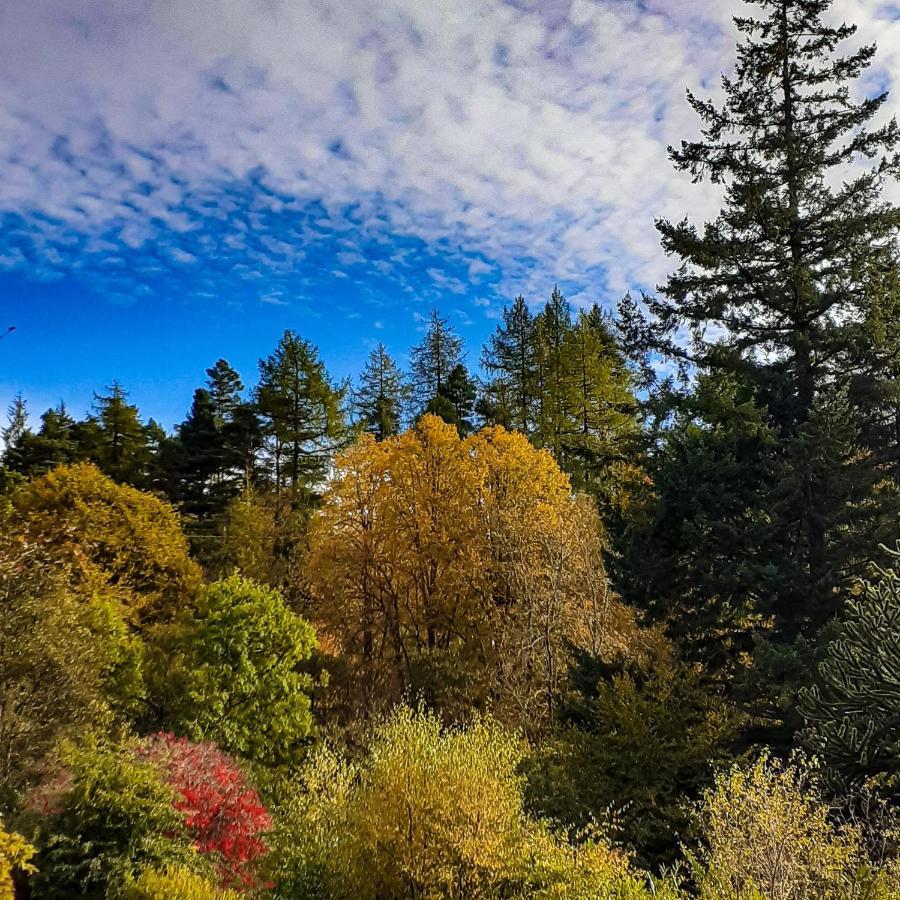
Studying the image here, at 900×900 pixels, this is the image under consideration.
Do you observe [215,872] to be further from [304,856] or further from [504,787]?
[504,787]

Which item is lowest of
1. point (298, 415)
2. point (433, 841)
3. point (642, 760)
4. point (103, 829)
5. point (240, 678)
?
point (433, 841)

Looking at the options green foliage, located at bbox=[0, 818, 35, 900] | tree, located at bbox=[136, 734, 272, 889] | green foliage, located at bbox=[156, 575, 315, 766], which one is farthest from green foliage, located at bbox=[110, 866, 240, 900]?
green foliage, located at bbox=[156, 575, 315, 766]

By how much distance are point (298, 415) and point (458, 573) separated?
13.2m

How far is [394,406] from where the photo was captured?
36.3 m

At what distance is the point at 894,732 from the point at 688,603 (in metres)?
4.62

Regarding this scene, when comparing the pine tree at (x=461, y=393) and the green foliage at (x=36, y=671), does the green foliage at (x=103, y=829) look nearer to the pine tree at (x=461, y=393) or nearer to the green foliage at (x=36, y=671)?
the green foliage at (x=36, y=671)

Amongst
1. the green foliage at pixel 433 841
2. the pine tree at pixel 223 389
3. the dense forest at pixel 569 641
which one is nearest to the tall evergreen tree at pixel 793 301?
the dense forest at pixel 569 641

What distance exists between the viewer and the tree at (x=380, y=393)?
35.6m

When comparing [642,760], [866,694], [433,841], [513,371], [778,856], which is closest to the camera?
[866,694]

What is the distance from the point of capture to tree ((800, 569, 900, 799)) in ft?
27.6

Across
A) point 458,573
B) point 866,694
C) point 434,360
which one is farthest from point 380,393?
point 866,694

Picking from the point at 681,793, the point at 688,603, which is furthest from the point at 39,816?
the point at 688,603

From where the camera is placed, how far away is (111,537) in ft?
70.7

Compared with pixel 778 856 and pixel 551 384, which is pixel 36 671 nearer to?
pixel 778 856
